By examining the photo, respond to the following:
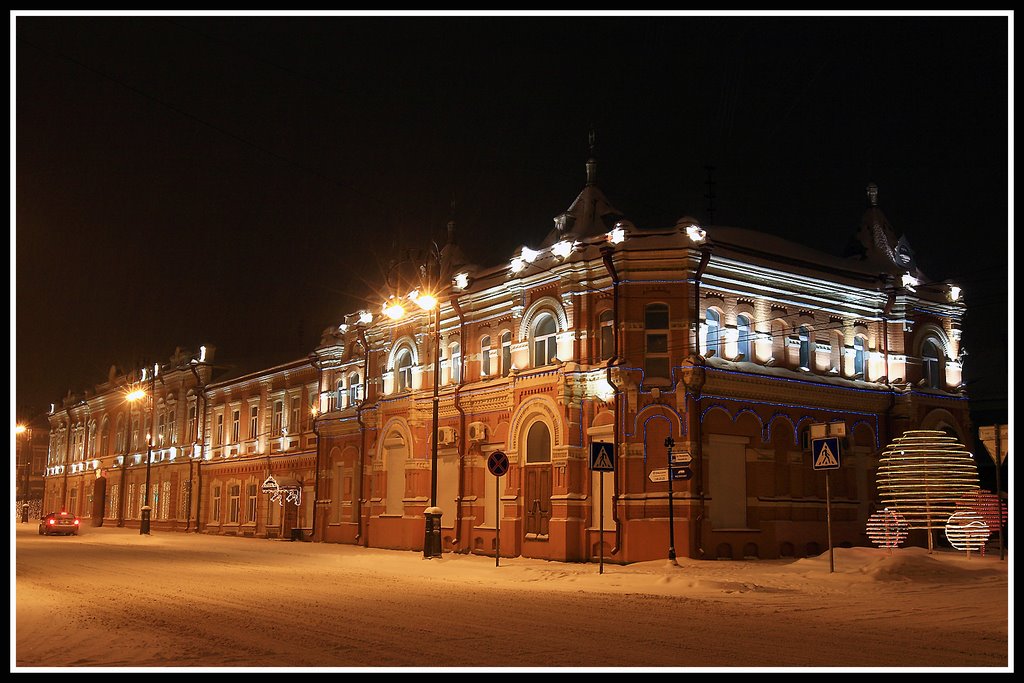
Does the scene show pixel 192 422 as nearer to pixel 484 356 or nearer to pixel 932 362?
pixel 484 356

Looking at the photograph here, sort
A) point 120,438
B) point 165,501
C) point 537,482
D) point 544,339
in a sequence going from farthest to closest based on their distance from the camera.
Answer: point 120,438 → point 165,501 → point 544,339 → point 537,482

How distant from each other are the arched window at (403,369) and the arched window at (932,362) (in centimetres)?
1809

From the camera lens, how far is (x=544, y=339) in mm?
32625

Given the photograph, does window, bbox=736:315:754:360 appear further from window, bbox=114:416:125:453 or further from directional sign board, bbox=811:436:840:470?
window, bbox=114:416:125:453

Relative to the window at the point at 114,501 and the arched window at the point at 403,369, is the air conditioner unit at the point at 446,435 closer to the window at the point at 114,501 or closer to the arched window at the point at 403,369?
the arched window at the point at 403,369

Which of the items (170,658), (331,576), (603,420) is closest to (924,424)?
(603,420)

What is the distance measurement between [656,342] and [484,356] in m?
7.60

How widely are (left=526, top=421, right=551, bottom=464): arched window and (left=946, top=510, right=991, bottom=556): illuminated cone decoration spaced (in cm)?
1125

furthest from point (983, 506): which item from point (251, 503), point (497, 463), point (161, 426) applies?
point (161, 426)

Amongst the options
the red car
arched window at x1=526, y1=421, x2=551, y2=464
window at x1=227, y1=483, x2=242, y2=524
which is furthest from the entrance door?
the red car

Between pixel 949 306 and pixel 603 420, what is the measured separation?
13.9m

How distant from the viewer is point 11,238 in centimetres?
978

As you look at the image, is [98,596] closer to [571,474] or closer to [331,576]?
[331,576]

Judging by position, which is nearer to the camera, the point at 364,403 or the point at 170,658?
the point at 170,658
